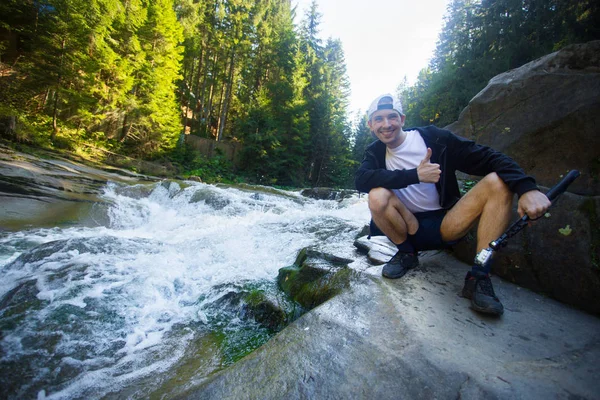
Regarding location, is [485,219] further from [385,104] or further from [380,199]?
[385,104]

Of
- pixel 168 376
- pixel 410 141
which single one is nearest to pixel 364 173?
pixel 410 141

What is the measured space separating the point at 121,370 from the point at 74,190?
7.62 meters

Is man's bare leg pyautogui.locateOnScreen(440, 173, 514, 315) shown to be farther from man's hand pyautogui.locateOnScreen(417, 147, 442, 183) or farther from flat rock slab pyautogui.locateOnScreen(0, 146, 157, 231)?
flat rock slab pyautogui.locateOnScreen(0, 146, 157, 231)

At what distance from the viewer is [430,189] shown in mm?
2582

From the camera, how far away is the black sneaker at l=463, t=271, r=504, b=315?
1.88 meters

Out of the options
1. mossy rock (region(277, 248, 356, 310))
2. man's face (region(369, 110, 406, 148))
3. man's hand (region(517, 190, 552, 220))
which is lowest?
mossy rock (region(277, 248, 356, 310))

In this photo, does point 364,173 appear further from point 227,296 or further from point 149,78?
point 149,78

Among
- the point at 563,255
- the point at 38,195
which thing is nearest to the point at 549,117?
the point at 563,255

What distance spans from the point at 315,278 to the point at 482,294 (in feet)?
5.28

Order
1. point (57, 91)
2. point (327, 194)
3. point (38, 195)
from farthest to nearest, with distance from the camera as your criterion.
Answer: point (327, 194) → point (57, 91) → point (38, 195)

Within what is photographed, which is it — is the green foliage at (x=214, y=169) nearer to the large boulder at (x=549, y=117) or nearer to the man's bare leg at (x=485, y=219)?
the large boulder at (x=549, y=117)

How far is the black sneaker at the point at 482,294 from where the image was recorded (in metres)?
1.88

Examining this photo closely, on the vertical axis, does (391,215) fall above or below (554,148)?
below

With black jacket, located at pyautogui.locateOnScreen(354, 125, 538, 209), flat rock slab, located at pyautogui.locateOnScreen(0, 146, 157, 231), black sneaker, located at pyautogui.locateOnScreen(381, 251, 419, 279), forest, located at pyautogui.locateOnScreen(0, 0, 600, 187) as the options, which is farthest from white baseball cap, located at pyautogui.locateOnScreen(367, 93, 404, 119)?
forest, located at pyautogui.locateOnScreen(0, 0, 600, 187)
